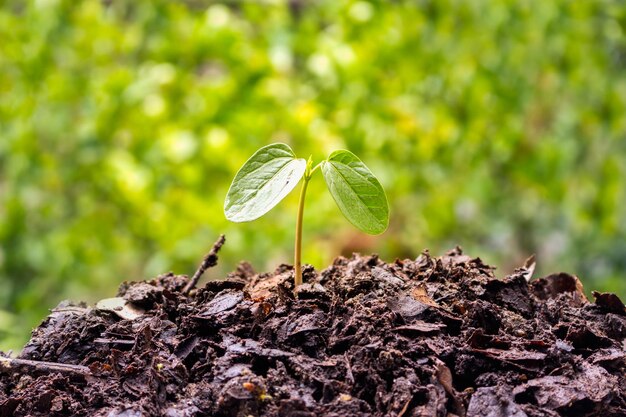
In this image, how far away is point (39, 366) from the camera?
101 cm

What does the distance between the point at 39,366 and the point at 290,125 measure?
6.30ft

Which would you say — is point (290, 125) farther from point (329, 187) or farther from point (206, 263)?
point (329, 187)

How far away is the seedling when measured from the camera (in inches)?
38.9

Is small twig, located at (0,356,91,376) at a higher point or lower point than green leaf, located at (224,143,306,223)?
lower

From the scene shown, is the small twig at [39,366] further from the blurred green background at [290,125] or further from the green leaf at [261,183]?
the blurred green background at [290,125]

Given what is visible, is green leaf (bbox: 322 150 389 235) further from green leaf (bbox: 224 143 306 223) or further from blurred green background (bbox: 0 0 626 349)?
blurred green background (bbox: 0 0 626 349)

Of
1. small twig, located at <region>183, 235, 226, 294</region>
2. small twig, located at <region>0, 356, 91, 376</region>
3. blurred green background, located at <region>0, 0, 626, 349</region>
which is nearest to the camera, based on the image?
small twig, located at <region>0, 356, 91, 376</region>

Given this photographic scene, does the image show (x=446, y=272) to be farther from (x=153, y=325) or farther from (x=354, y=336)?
(x=153, y=325)

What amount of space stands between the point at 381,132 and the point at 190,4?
1625 mm

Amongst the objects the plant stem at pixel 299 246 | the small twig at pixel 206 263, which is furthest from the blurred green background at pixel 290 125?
the plant stem at pixel 299 246

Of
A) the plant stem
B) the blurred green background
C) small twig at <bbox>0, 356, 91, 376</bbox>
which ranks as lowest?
small twig at <bbox>0, 356, 91, 376</bbox>

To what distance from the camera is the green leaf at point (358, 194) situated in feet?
3.26

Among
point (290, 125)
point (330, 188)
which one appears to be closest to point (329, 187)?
point (330, 188)

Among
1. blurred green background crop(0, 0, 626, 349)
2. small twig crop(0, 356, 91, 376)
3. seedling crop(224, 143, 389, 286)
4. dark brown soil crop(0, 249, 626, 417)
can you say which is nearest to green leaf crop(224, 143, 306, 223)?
seedling crop(224, 143, 389, 286)
